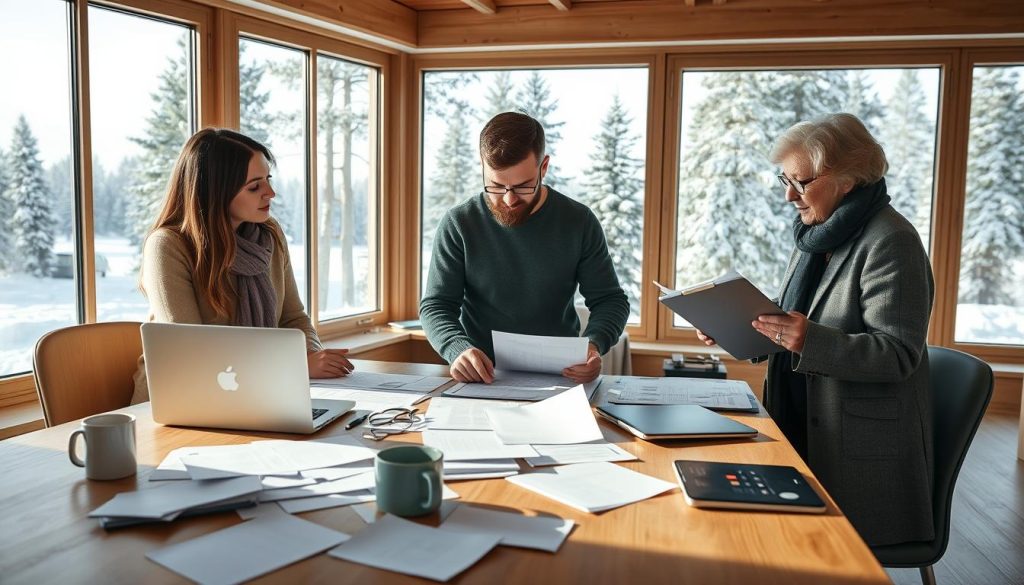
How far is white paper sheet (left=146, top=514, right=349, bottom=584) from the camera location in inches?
39.2

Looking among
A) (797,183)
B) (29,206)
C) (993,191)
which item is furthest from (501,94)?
(797,183)

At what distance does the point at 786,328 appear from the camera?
1.83 meters

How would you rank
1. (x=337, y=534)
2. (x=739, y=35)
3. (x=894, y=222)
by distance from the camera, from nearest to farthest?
1. (x=337, y=534)
2. (x=894, y=222)
3. (x=739, y=35)

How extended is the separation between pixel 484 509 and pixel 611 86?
3875 millimetres

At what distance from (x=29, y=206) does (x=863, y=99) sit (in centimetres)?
409

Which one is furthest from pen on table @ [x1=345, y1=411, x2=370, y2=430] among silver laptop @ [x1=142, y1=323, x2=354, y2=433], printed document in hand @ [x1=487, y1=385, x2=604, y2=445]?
printed document in hand @ [x1=487, y1=385, x2=604, y2=445]

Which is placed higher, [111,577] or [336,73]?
[336,73]

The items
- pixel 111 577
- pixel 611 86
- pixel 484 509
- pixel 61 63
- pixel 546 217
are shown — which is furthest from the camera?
pixel 611 86

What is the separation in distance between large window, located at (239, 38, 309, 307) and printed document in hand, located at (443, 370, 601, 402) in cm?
212

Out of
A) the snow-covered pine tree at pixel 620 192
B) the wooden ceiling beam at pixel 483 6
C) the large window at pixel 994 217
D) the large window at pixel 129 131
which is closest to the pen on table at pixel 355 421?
the large window at pixel 129 131

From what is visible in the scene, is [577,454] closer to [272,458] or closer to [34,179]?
[272,458]

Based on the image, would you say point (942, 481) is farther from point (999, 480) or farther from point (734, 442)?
point (999, 480)

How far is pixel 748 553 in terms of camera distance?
107cm

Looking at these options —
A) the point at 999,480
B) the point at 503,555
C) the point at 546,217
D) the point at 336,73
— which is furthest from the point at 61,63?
the point at 999,480
